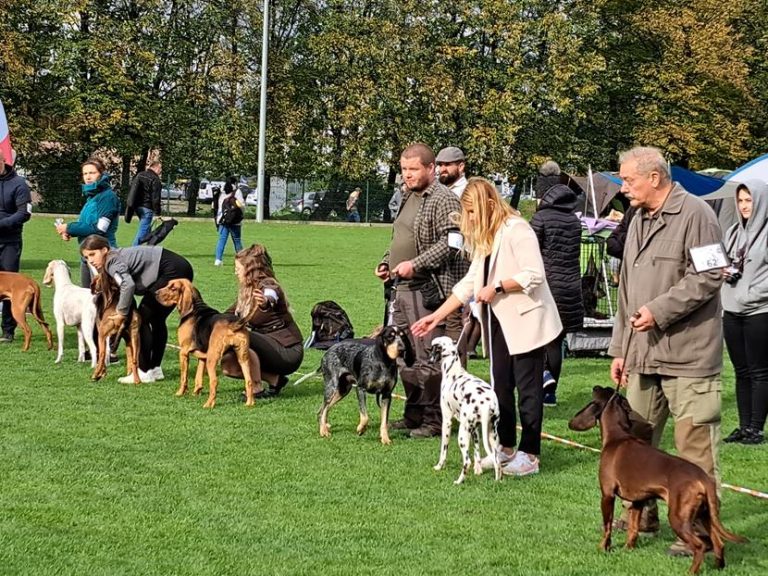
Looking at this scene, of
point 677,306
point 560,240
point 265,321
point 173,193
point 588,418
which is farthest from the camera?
point 173,193

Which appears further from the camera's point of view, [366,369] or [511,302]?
[366,369]

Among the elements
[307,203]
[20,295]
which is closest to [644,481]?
[20,295]

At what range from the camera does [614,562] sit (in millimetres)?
4746

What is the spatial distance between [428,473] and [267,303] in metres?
2.82

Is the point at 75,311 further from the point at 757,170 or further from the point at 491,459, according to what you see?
the point at 757,170

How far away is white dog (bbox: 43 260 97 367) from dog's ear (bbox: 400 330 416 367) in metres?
3.92

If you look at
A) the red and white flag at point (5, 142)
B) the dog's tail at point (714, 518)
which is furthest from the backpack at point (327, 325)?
the red and white flag at point (5, 142)

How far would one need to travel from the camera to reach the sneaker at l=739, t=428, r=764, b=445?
7.43m

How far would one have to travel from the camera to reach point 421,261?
7.20 m

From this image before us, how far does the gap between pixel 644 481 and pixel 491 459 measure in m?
1.87

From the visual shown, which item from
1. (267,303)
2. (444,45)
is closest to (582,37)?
(444,45)

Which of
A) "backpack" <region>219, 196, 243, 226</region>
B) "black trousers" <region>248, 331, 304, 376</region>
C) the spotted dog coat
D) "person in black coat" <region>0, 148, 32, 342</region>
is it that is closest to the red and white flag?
"person in black coat" <region>0, 148, 32, 342</region>

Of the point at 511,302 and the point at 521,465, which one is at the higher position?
Answer: the point at 511,302

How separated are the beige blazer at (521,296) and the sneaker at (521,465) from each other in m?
0.68
